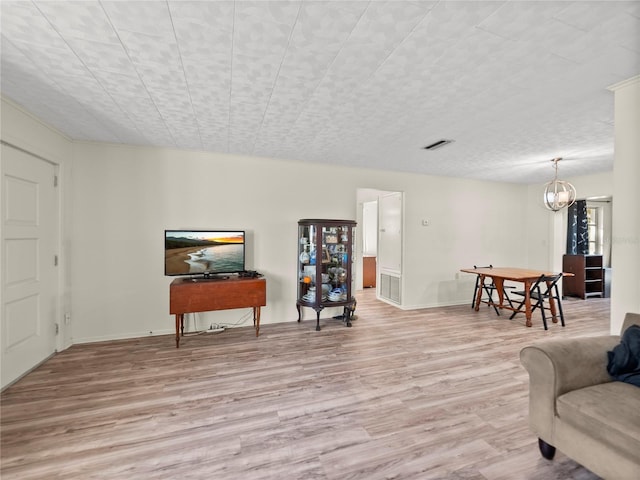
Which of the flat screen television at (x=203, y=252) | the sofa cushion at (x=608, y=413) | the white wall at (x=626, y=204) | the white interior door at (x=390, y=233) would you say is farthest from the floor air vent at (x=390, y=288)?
the sofa cushion at (x=608, y=413)

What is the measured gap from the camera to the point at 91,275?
342 cm

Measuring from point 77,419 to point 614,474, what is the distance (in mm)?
3133

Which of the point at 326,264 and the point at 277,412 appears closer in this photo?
the point at 277,412

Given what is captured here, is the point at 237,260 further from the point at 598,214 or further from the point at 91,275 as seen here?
the point at 598,214

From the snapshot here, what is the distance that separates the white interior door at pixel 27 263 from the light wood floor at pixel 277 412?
0.28 m

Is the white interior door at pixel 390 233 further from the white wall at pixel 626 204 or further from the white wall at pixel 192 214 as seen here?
the white wall at pixel 626 204

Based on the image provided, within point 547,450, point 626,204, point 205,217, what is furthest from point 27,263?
point 626,204

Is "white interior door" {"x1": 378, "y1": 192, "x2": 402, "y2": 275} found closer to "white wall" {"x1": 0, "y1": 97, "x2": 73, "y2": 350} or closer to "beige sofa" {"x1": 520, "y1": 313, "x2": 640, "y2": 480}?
"beige sofa" {"x1": 520, "y1": 313, "x2": 640, "y2": 480}

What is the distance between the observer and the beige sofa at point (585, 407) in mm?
1281

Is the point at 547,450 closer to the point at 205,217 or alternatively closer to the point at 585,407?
the point at 585,407

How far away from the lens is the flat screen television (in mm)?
3521

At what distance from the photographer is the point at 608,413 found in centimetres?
134

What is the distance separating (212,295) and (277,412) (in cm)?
172

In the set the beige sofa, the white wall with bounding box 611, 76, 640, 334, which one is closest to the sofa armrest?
the beige sofa
